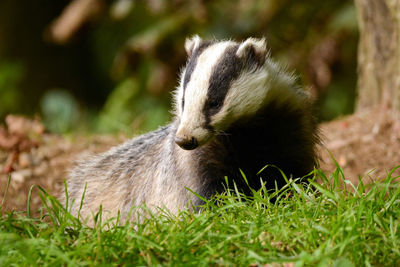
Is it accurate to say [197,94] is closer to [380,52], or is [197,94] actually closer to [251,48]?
[251,48]

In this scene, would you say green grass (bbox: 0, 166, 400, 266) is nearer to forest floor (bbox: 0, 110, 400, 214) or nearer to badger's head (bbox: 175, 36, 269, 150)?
badger's head (bbox: 175, 36, 269, 150)

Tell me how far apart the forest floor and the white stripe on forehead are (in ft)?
5.99

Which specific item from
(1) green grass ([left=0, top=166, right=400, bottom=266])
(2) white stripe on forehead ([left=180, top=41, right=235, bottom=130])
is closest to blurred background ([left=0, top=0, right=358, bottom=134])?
(2) white stripe on forehead ([left=180, top=41, right=235, bottom=130])

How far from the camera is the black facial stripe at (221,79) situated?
345cm

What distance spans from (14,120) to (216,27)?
322cm

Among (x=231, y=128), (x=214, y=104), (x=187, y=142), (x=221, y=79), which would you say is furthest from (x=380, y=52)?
(x=187, y=142)

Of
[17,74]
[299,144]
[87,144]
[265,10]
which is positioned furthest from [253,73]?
[17,74]

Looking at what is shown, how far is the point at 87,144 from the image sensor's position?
6383 millimetres

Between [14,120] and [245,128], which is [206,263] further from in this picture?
[14,120]

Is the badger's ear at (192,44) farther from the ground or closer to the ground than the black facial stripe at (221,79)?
→ farther from the ground

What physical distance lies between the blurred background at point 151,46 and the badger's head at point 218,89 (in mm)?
2408

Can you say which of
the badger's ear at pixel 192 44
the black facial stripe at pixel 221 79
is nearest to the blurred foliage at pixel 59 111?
the badger's ear at pixel 192 44

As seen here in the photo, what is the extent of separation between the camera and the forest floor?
5.12 metres

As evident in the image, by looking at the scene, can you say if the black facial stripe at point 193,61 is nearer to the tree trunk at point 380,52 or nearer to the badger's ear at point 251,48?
the badger's ear at point 251,48
